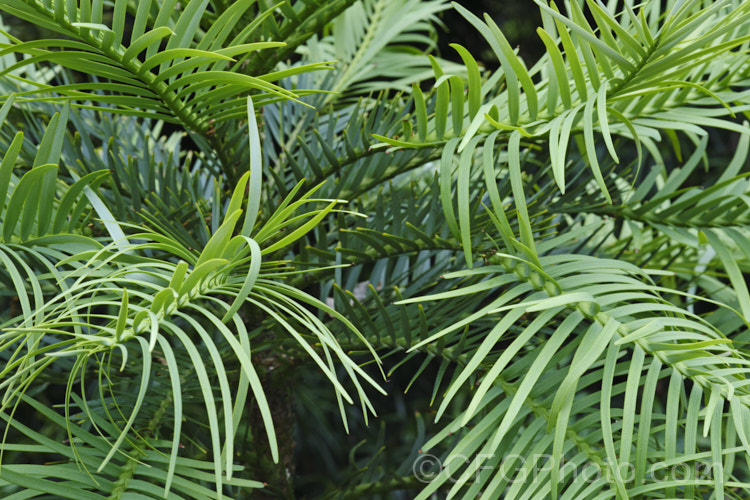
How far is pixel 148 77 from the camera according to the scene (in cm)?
27

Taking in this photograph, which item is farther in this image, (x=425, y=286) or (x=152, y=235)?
(x=425, y=286)

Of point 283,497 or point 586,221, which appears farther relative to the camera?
point 586,221

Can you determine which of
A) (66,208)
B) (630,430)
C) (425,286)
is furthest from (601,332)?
(66,208)

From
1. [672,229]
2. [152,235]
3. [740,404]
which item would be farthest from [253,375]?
[672,229]

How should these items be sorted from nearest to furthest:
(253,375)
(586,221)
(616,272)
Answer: (253,375), (616,272), (586,221)

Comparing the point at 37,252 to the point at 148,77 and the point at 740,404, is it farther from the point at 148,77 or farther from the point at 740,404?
the point at 740,404

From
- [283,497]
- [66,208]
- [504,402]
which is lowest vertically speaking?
[283,497]

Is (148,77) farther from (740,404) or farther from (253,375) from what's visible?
(740,404)

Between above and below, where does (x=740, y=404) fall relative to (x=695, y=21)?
below

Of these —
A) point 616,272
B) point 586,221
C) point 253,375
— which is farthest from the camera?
point 586,221

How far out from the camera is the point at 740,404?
25cm

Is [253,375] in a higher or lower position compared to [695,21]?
lower

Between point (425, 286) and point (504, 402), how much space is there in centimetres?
12

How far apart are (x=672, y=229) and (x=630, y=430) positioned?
201 mm
